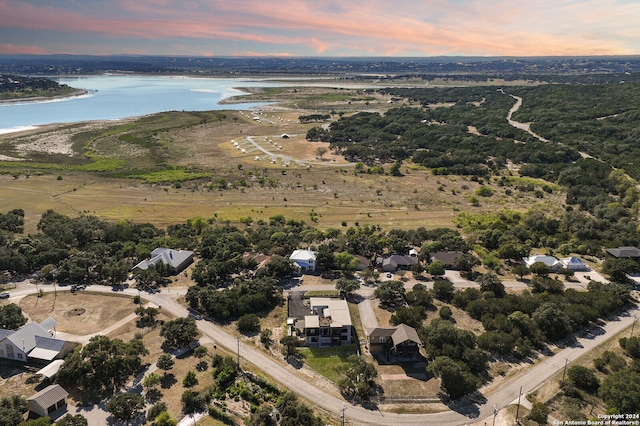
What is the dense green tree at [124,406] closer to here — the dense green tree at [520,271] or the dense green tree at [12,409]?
the dense green tree at [12,409]

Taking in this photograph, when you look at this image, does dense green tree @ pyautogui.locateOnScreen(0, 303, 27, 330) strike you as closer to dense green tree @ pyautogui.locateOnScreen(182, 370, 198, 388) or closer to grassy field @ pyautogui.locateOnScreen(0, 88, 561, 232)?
dense green tree @ pyautogui.locateOnScreen(182, 370, 198, 388)

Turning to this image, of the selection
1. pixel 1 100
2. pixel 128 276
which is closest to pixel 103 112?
pixel 1 100

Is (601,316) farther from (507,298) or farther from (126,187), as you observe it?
(126,187)

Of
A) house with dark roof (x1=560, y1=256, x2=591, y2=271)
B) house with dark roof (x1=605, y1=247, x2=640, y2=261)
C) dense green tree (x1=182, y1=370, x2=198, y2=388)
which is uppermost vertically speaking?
house with dark roof (x1=605, y1=247, x2=640, y2=261)

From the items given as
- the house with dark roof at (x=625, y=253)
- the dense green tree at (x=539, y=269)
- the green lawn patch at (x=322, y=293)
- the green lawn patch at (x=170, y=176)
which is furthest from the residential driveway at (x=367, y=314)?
the green lawn patch at (x=170, y=176)

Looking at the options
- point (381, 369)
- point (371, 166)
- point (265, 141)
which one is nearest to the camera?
point (381, 369)

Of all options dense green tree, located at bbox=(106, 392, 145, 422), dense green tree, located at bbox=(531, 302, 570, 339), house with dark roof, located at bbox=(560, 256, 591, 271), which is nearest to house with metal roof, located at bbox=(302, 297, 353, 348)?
dense green tree, located at bbox=(106, 392, 145, 422)
